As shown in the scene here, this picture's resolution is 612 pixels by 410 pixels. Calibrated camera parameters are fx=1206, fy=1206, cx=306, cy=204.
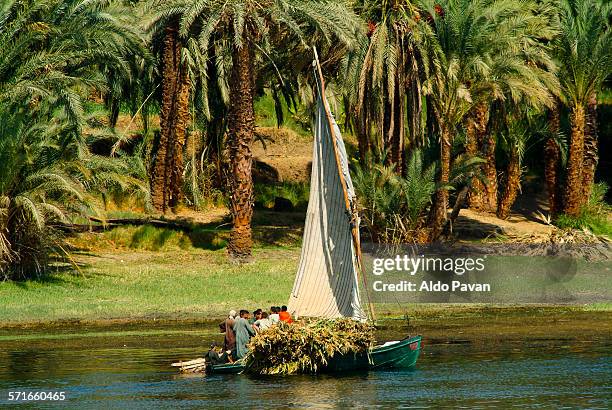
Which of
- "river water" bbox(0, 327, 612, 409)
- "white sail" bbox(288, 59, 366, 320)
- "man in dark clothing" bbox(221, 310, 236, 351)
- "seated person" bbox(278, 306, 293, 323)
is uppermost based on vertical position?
"white sail" bbox(288, 59, 366, 320)

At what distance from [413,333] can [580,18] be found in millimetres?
20330

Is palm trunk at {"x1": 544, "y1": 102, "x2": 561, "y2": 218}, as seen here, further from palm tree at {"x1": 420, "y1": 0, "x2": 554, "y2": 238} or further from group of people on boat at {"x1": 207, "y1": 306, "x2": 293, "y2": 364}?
group of people on boat at {"x1": 207, "y1": 306, "x2": 293, "y2": 364}

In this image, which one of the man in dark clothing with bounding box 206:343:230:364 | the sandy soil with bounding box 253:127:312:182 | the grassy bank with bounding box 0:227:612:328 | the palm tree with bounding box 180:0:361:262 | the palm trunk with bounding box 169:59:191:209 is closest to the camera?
the man in dark clothing with bounding box 206:343:230:364

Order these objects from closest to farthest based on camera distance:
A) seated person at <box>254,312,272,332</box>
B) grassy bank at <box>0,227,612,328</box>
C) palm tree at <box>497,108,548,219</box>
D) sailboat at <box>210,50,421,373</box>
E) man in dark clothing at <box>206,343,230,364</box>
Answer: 1. seated person at <box>254,312,272,332</box>
2. man in dark clothing at <box>206,343,230,364</box>
3. sailboat at <box>210,50,421,373</box>
4. grassy bank at <box>0,227,612,328</box>
5. palm tree at <box>497,108,548,219</box>

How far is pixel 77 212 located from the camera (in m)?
41.6

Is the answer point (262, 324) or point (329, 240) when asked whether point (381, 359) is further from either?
point (329, 240)

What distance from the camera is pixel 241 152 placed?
44906 millimetres

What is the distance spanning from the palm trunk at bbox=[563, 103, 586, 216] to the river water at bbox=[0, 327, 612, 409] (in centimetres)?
2013

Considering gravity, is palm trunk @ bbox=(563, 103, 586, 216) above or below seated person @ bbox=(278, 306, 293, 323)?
above

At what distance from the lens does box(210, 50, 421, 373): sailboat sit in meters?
29.5

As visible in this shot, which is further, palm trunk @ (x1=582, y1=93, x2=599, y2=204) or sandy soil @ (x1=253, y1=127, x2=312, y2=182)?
sandy soil @ (x1=253, y1=127, x2=312, y2=182)

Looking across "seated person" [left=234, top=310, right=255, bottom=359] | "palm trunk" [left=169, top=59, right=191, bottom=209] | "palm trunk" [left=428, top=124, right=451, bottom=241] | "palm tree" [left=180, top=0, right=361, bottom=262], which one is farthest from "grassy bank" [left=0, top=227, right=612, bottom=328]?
"seated person" [left=234, top=310, right=255, bottom=359]

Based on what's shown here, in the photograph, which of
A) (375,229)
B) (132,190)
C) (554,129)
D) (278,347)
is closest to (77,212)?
(132,190)

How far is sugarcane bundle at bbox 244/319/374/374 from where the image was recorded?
1076 inches
